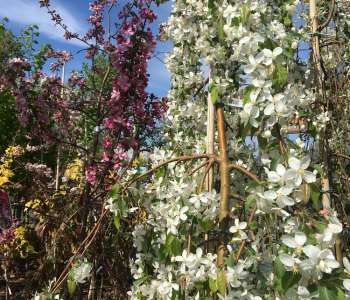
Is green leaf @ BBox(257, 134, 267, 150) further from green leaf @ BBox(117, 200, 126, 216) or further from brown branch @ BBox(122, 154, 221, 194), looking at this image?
green leaf @ BBox(117, 200, 126, 216)

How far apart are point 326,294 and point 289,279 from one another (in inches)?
3.2

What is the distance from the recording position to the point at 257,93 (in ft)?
3.25

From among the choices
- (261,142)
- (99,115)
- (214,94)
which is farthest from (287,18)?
(99,115)

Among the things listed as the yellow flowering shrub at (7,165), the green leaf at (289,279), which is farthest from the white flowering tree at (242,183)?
the yellow flowering shrub at (7,165)

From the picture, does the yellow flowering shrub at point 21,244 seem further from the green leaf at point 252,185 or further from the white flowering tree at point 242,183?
→ the green leaf at point 252,185

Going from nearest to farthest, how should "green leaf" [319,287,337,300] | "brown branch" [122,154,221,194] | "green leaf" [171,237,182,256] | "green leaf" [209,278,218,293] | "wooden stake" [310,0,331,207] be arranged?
"green leaf" [319,287,337,300], "green leaf" [209,278,218,293], "green leaf" [171,237,182,256], "brown branch" [122,154,221,194], "wooden stake" [310,0,331,207]

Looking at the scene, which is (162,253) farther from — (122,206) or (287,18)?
(287,18)

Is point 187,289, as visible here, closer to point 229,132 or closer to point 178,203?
point 178,203

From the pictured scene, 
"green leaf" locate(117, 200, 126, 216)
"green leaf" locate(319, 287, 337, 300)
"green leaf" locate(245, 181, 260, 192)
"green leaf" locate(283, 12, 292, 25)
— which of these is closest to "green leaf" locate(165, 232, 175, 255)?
"green leaf" locate(117, 200, 126, 216)

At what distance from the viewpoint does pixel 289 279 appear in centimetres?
78

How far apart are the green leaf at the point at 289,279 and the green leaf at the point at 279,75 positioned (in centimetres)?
52

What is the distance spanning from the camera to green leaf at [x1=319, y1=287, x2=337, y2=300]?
72cm

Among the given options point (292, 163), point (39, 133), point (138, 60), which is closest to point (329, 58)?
point (138, 60)

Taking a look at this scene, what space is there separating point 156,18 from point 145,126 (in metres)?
0.72
